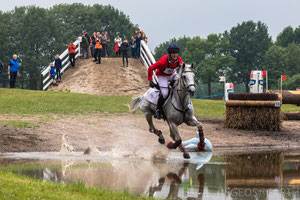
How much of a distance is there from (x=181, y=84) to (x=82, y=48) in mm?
30300

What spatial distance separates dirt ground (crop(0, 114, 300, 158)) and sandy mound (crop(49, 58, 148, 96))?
1249 centimetres

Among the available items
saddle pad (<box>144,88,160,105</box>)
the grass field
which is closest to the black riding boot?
saddle pad (<box>144,88,160,105</box>)

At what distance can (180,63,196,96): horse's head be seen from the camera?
1185 centimetres

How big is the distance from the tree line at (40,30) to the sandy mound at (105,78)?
106 ft

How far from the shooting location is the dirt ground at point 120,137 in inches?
613

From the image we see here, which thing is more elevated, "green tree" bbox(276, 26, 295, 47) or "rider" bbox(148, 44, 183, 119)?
"green tree" bbox(276, 26, 295, 47)

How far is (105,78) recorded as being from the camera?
37.3m

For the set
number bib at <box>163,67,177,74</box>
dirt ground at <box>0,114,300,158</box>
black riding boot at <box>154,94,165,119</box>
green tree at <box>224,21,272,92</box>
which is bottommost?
dirt ground at <box>0,114,300,158</box>

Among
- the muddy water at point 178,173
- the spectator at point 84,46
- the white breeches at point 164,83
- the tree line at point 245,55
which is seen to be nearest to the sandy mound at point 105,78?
the spectator at point 84,46

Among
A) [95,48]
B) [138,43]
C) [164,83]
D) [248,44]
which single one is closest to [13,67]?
[95,48]

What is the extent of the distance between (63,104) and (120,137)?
9.31 meters

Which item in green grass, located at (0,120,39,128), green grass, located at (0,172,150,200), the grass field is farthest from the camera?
the grass field

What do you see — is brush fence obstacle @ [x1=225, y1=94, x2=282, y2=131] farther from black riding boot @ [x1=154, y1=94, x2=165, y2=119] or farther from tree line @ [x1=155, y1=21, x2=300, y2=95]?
tree line @ [x1=155, y1=21, x2=300, y2=95]

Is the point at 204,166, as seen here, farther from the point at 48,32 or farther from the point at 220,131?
the point at 48,32
